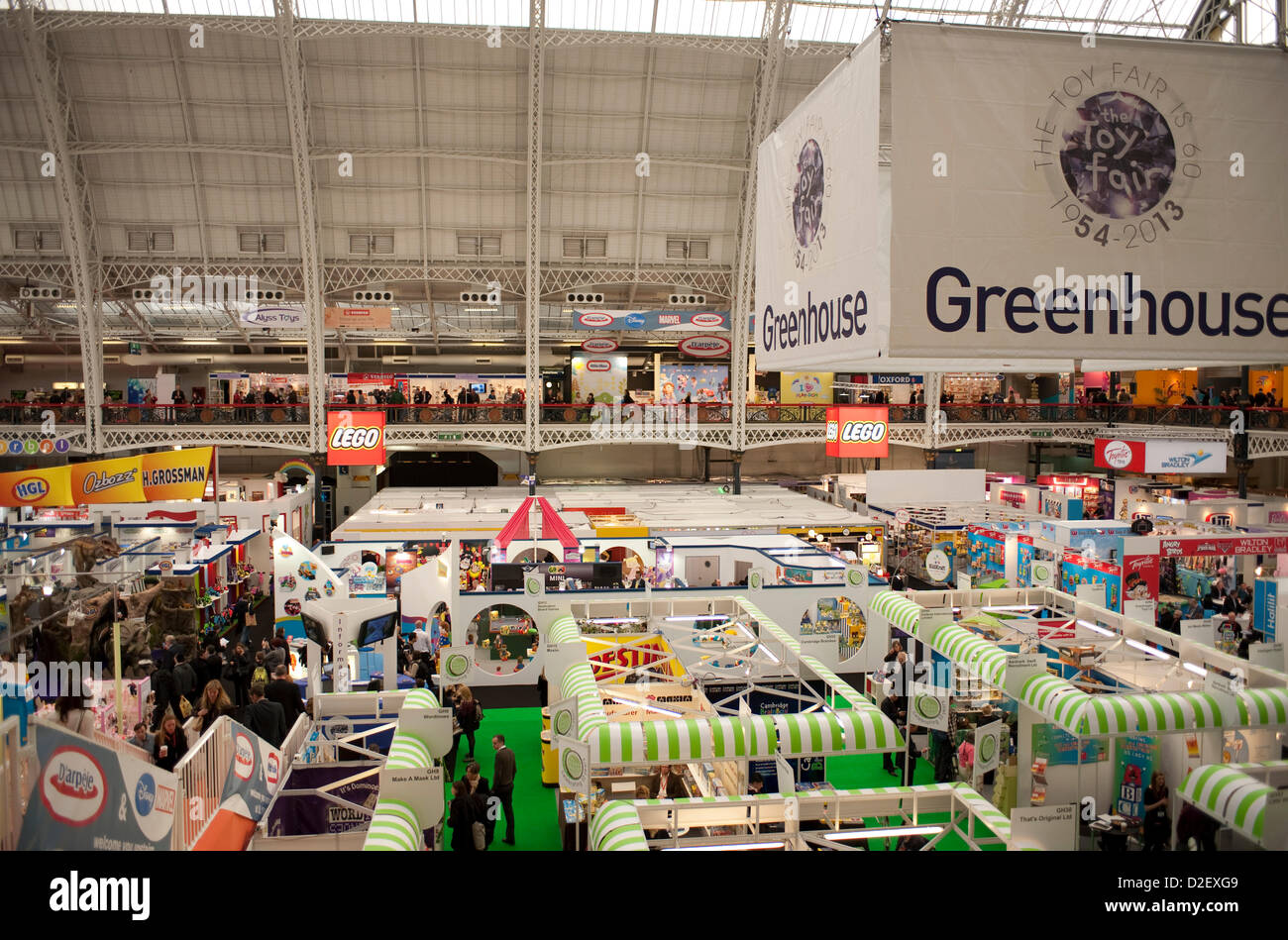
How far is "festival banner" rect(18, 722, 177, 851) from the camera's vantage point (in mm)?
3717

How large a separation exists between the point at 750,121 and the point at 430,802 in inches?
760

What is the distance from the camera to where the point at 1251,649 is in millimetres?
8289

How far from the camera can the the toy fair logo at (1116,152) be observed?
3.47m

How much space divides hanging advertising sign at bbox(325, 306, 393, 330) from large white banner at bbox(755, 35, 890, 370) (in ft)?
60.2

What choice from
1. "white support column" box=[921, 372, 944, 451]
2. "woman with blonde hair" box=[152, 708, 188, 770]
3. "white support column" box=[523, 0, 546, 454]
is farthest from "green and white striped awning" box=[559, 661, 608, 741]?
"white support column" box=[921, 372, 944, 451]

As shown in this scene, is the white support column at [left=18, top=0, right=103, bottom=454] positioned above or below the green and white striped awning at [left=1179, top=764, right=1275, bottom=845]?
above

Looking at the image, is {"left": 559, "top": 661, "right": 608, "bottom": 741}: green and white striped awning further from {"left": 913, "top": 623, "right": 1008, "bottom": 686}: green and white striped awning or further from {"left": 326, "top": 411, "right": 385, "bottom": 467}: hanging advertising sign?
{"left": 326, "top": 411, "right": 385, "bottom": 467}: hanging advertising sign

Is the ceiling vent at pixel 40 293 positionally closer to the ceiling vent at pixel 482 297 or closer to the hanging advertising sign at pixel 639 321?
the ceiling vent at pixel 482 297

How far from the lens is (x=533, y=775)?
998 cm

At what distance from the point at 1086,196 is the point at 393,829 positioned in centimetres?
479

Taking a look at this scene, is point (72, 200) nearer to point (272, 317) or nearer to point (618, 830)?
point (272, 317)
